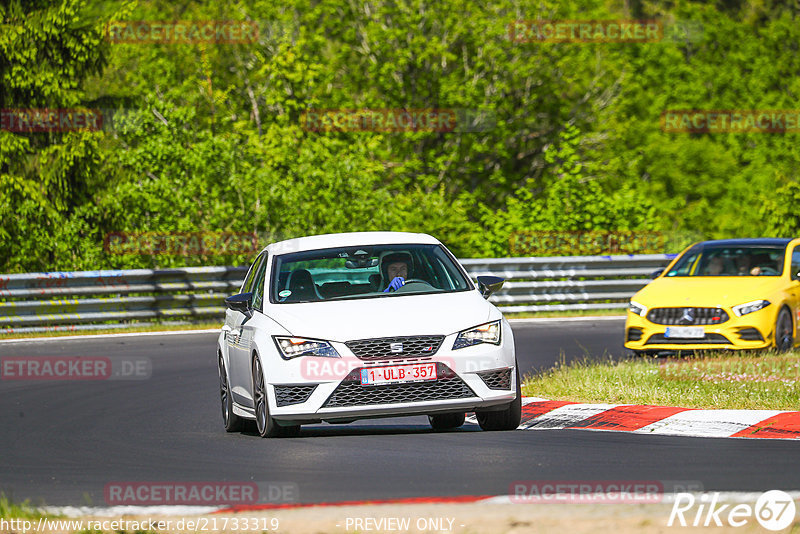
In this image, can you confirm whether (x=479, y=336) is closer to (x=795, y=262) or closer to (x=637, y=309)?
(x=637, y=309)

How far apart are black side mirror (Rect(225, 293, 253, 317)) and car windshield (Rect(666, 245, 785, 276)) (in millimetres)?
7869

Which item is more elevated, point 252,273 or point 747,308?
point 252,273

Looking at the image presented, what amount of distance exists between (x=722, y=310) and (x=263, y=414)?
24.5 ft

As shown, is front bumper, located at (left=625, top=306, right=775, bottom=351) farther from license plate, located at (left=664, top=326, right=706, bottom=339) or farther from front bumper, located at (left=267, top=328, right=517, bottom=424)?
front bumper, located at (left=267, top=328, right=517, bottom=424)

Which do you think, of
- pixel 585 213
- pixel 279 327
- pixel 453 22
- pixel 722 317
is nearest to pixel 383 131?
pixel 453 22

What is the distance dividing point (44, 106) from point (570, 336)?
12883 mm

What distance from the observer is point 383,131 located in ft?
135

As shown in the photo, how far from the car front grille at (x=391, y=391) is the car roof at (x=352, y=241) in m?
1.83

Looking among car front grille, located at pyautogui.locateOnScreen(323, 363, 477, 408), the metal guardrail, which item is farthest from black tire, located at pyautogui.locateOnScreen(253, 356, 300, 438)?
the metal guardrail

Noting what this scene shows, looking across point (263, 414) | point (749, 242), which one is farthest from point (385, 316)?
point (749, 242)

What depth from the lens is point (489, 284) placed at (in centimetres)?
1132

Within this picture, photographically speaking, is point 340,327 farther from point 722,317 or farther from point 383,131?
point 383,131

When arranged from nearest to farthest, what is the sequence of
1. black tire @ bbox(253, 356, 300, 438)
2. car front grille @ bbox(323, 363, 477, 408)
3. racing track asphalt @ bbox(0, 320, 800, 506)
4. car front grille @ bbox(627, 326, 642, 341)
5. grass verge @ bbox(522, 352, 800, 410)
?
racing track asphalt @ bbox(0, 320, 800, 506)
car front grille @ bbox(323, 363, 477, 408)
black tire @ bbox(253, 356, 300, 438)
grass verge @ bbox(522, 352, 800, 410)
car front grille @ bbox(627, 326, 642, 341)

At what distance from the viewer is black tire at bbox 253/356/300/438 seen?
1043 cm
